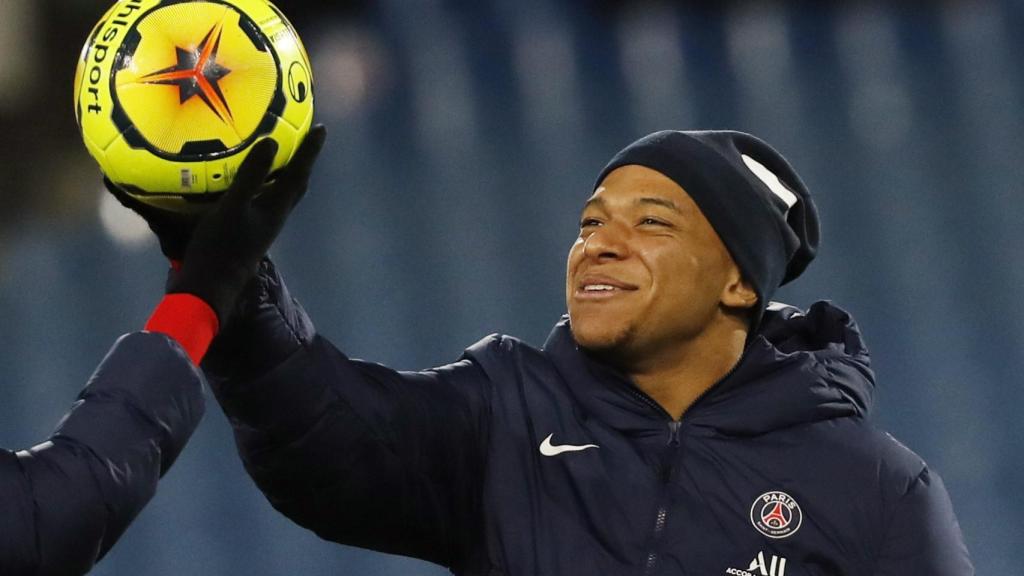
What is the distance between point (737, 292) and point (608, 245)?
0.21 metres

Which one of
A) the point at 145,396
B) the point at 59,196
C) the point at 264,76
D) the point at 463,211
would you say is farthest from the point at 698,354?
the point at 59,196

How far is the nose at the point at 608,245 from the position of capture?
6.74ft

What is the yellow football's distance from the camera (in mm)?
1764

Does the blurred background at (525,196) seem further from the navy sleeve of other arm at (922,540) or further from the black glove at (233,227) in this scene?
the black glove at (233,227)

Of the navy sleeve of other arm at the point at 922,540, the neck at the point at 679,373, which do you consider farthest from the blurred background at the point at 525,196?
the navy sleeve of other arm at the point at 922,540

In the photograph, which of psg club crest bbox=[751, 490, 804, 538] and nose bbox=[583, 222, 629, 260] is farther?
nose bbox=[583, 222, 629, 260]

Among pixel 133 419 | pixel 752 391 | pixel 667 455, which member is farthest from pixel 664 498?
pixel 133 419

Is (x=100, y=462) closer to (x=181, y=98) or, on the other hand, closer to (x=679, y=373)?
(x=181, y=98)

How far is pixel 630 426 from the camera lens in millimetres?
1988

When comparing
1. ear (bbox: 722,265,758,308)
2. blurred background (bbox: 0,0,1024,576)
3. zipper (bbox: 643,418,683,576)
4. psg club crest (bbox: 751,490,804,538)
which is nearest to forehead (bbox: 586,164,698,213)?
ear (bbox: 722,265,758,308)

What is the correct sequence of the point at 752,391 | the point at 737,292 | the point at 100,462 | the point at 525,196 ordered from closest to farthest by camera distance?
the point at 100,462 → the point at 752,391 → the point at 737,292 → the point at 525,196

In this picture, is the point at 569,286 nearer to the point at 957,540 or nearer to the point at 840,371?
the point at 840,371

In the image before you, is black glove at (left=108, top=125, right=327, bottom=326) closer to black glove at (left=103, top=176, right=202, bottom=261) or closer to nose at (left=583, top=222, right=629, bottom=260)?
black glove at (left=103, top=176, right=202, bottom=261)

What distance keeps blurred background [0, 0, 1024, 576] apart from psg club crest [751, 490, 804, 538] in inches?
77.2
